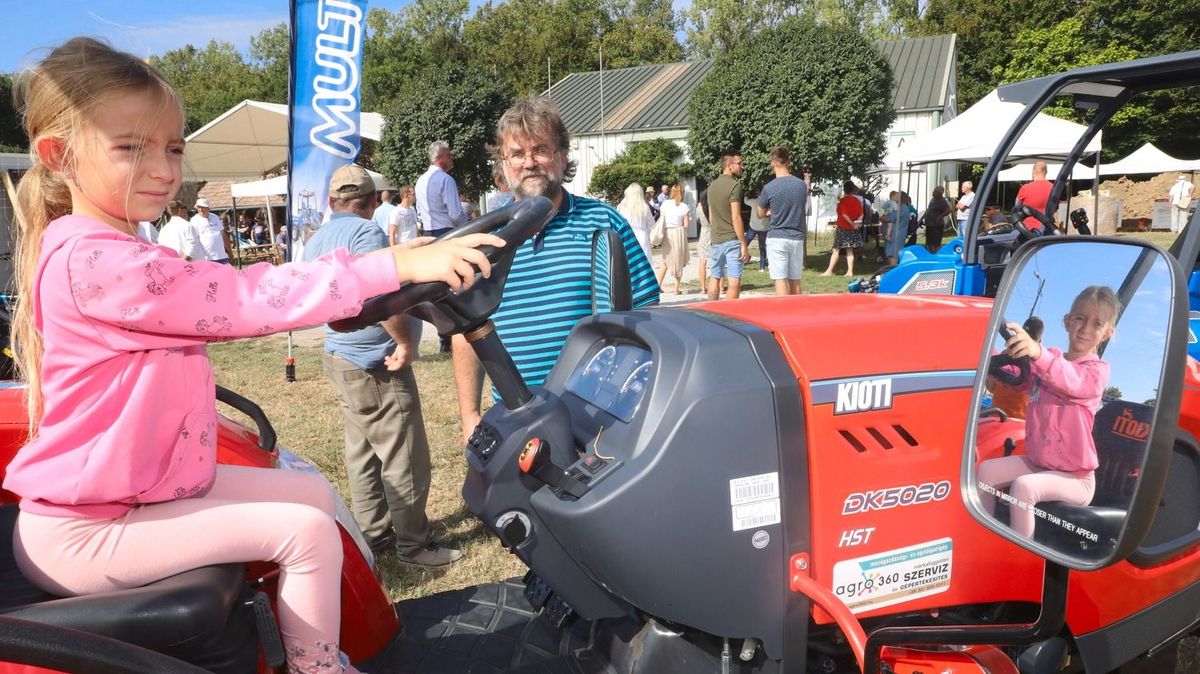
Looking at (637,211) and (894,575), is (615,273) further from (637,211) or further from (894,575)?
(637,211)

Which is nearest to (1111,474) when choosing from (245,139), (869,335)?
(869,335)

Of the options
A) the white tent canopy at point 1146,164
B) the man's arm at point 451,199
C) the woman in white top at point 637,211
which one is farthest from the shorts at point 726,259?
the white tent canopy at point 1146,164

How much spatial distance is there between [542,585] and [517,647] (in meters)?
0.16

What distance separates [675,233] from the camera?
1234 centimetres

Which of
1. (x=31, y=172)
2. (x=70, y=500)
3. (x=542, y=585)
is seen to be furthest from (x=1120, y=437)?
(x=31, y=172)

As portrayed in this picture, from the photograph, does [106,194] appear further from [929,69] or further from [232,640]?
[929,69]

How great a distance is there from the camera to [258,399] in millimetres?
6926

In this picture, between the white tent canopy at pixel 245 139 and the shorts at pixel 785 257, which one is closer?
the shorts at pixel 785 257

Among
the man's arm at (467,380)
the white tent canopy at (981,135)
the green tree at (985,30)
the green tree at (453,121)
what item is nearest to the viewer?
the man's arm at (467,380)

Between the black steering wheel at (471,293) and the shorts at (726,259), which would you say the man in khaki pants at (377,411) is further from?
the shorts at (726,259)

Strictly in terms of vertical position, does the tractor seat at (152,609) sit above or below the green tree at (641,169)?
below

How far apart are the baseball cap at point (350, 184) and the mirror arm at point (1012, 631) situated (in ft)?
9.87

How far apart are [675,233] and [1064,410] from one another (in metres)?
11.1

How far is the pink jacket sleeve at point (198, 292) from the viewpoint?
49.9 inches
